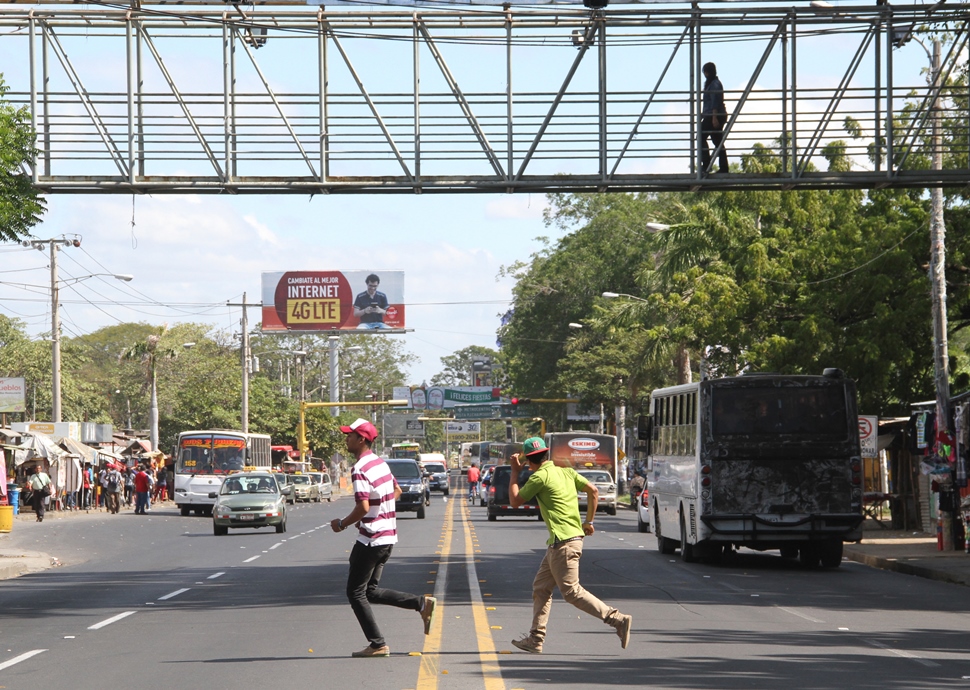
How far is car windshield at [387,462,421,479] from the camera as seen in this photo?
1852 inches

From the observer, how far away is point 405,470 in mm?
47562

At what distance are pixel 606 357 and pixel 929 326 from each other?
111ft

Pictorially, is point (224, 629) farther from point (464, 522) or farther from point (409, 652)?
point (464, 522)

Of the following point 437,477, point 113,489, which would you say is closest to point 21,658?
point 113,489

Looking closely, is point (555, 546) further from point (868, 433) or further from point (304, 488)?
point (304, 488)

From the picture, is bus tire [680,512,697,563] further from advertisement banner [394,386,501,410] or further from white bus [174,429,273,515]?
advertisement banner [394,386,501,410]

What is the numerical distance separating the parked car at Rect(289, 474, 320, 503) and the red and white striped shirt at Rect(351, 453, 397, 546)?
5752cm

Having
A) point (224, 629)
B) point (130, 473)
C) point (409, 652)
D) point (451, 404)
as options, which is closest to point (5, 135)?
point (224, 629)

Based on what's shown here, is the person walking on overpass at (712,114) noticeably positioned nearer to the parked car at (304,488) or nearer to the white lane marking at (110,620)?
the white lane marking at (110,620)

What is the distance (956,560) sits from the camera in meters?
23.7

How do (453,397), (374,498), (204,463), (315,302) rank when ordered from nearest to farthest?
(374,498)
(204,463)
(315,302)
(453,397)

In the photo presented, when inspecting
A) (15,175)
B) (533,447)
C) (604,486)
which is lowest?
(604,486)

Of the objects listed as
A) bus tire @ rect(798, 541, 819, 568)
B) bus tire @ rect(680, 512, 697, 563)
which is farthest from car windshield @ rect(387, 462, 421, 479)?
bus tire @ rect(798, 541, 819, 568)

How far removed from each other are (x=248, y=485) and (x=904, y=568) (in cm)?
1966
